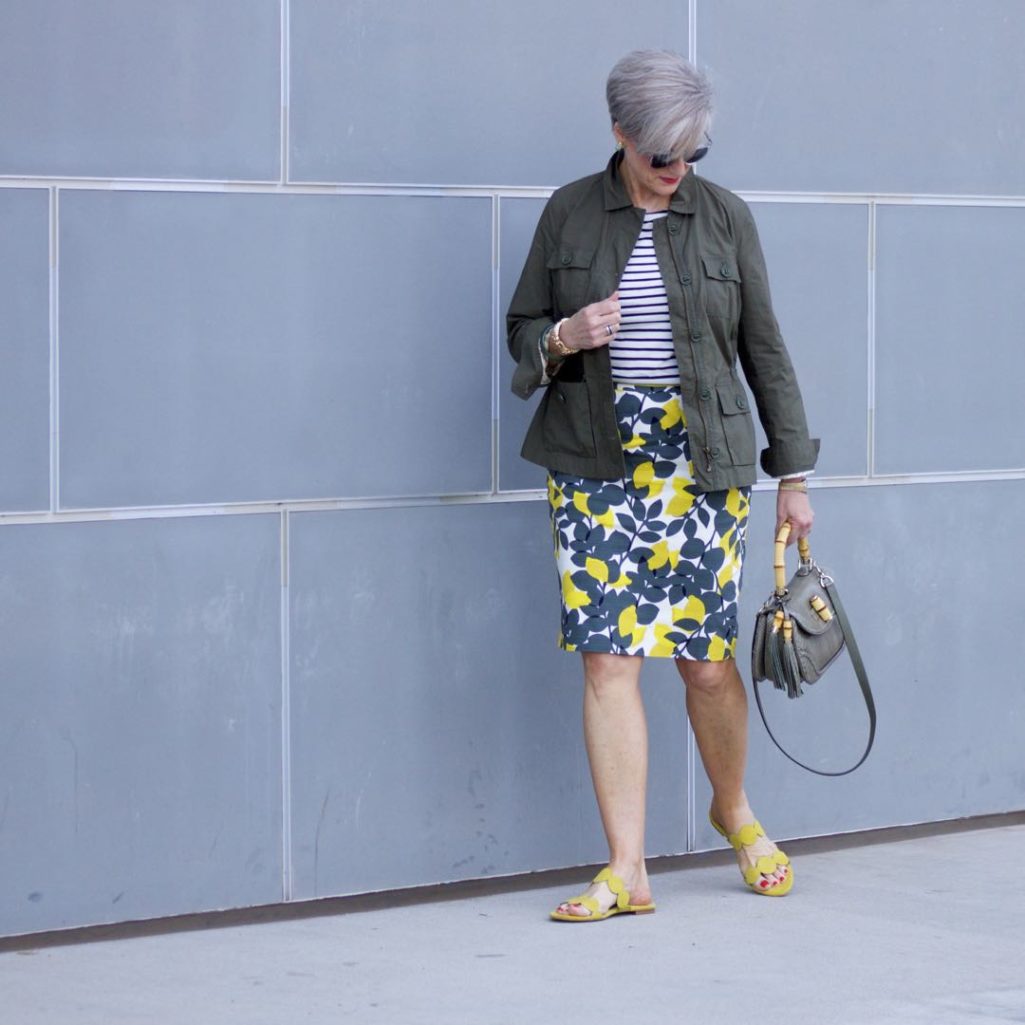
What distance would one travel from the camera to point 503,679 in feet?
16.4

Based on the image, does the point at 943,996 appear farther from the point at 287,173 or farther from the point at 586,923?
the point at 287,173

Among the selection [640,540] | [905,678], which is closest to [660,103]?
[640,540]

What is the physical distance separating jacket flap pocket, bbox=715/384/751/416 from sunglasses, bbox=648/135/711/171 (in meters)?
0.52

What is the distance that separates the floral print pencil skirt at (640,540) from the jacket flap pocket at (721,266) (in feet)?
0.91

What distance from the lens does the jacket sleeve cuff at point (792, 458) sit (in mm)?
4719

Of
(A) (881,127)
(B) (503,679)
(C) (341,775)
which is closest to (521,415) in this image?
(B) (503,679)

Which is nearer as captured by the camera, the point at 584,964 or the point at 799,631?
the point at 584,964

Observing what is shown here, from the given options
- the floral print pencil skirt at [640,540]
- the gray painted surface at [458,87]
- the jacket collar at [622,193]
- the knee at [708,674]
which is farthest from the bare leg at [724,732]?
the gray painted surface at [458,87]

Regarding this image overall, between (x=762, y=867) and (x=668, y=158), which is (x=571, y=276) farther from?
(x=762, y=867)

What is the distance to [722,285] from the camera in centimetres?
459

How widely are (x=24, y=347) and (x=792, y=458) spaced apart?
178cm

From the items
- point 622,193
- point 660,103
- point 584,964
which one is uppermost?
point 660,103

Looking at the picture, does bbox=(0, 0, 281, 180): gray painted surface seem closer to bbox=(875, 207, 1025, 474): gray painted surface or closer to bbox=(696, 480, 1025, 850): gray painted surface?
bbox=(696, 480, 1025, 850): gray painted surface

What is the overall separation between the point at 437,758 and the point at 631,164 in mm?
1517
